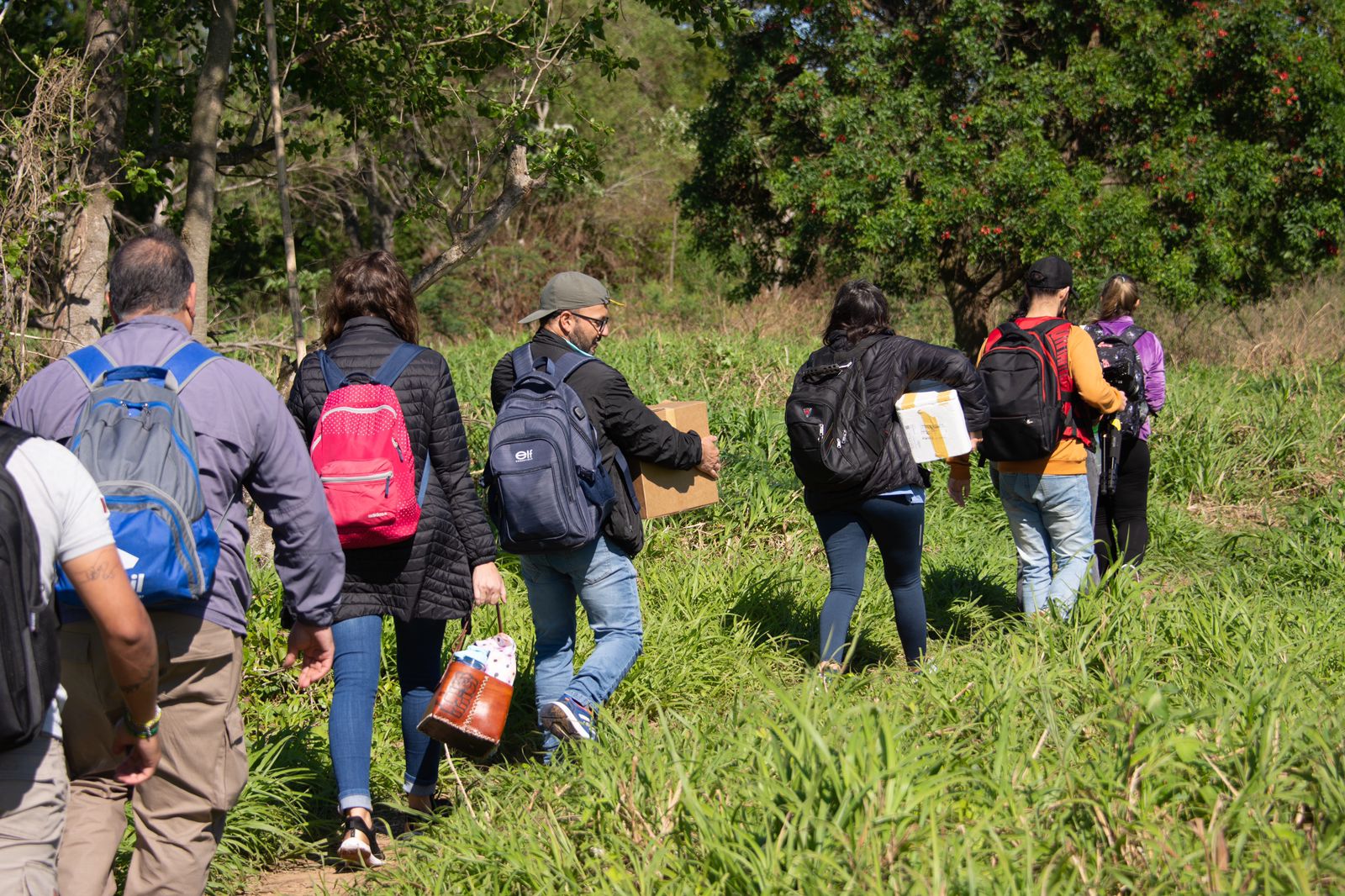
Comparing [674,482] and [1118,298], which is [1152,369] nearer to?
[1118,298]

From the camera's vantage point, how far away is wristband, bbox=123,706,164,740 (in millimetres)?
2365

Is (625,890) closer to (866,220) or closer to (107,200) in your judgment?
(107,200)

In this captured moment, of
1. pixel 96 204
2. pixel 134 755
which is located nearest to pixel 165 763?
pixel 134 755

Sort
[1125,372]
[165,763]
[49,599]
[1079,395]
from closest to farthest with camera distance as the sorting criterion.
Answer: [49,599]
[165,763]
[1079,395]
[1125,372]

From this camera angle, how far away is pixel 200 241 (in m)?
5.82

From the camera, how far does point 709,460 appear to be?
154 inches

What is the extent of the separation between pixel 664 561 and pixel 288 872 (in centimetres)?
289

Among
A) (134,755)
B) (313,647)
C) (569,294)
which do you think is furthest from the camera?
(569,294)

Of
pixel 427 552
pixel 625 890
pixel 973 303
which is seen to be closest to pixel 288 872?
pixel 427 552

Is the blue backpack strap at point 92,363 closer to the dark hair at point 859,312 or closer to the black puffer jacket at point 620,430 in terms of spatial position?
the black puffer jacket at point 620,430

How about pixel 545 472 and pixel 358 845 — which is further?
pixel 545 472

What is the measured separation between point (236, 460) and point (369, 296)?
3.21 ft

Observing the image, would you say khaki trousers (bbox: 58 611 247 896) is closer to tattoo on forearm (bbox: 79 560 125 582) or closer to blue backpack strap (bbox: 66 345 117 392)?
tattoo on forearm (bbox: 79 560 125 582)

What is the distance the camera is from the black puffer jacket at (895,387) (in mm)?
4074
